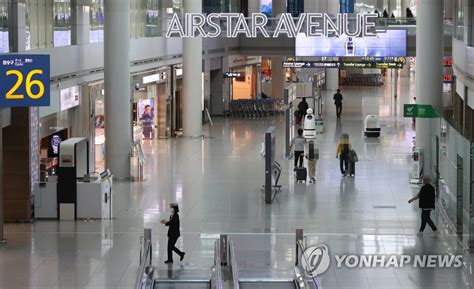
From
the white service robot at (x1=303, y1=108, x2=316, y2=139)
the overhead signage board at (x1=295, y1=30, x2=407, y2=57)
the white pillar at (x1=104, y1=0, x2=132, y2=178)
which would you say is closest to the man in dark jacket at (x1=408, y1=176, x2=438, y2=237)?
the white pillar at (x1=104, y1=0, x2=132, y2=178)

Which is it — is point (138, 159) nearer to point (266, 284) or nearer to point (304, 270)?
point (266, 284)

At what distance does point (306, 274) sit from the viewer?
1555 centimetres

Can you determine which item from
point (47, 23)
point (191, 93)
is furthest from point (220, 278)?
point (191, 93)

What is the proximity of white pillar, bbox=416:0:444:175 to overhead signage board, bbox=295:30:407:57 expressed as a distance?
1821cm

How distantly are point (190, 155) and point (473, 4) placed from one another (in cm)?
1227

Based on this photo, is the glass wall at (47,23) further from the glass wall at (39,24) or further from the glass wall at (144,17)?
the glass wall at (144,17)

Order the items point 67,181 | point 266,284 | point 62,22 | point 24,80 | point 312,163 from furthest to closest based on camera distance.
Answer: point 62,22 → point 312,163 → point 67,181 → point 24,80 → point 266,284

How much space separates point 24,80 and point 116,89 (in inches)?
393

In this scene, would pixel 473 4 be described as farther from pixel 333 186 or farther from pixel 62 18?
pixel 62 18

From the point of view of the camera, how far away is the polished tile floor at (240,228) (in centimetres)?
1789

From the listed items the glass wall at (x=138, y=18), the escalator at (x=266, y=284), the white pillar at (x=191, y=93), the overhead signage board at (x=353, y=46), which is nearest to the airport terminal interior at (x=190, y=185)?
the escalator at (x=266, y=284)

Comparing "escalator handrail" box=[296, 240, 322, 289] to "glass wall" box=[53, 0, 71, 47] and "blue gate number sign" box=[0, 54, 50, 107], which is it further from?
"glass wall" box=[53, 0, 71, 47]

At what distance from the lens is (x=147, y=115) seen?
4150 cm

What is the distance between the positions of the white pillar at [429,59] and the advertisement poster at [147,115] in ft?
43.2
